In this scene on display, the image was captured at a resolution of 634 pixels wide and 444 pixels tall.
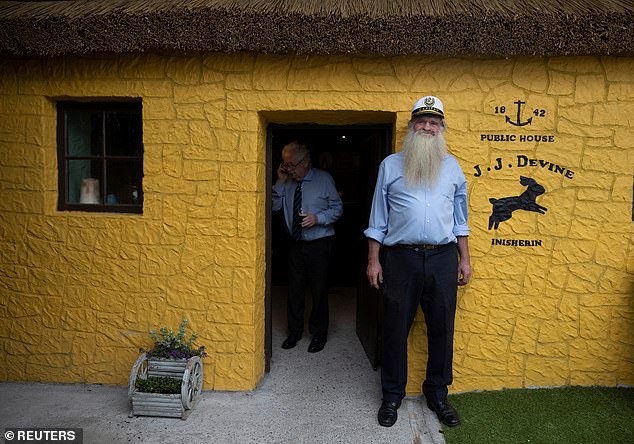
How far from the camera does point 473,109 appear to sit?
12.3ft

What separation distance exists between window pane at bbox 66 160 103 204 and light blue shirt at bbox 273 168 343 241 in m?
1.66

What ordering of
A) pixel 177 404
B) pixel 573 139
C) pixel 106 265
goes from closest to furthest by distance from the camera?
pixel 177 404 < pixel 573 139 < pixel 106 265

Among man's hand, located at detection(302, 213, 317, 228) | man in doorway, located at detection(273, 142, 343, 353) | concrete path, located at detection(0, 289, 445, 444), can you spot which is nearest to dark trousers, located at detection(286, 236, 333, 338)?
man in doorway, located at detection(273, 142, 343, 353)

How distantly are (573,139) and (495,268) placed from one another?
1.11 m

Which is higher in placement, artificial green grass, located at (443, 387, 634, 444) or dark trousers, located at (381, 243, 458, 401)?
dark trousers, located at (381, 243, 458, 401)

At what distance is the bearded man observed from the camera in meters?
3.40

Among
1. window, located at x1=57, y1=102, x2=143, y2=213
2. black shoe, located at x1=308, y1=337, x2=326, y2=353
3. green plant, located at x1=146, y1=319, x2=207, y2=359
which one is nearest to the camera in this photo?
green plant, located at x1=146, y1=319, x2=207, y2=359

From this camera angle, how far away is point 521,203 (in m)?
3.77

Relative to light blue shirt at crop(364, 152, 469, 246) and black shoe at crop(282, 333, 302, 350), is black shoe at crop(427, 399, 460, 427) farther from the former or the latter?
black shoe at crop(282, 333, 302, 350)

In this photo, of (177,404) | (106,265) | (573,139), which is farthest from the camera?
(106,265)

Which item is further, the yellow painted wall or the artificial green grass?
the yellow painted wall

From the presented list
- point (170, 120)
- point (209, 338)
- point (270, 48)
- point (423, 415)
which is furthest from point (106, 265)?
point (423, 415)

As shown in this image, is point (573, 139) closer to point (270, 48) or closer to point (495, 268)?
point (495, 268)

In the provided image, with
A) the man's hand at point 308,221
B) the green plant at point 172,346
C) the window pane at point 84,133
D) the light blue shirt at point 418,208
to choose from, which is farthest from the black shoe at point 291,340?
the window pane at point 84,133
